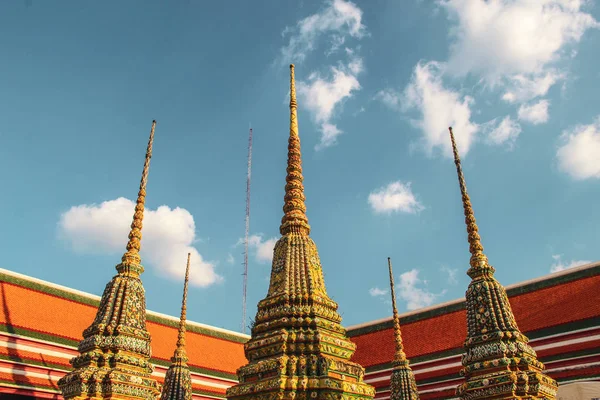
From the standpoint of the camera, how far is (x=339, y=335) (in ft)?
33.9

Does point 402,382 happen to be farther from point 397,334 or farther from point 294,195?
point 294,195

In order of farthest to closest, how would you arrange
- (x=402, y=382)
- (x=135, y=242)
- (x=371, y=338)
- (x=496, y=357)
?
(x=371, y=338), (x=402, y=382), (x=135, y=242), (x=496, y=357)

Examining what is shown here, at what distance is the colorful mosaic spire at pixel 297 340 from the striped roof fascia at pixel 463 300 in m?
17.7

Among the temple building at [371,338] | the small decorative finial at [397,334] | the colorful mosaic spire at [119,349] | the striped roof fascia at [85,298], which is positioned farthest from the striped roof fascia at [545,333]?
the colorful mosaic spire at [119,349]

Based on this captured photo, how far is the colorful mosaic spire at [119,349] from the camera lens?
34.4ft

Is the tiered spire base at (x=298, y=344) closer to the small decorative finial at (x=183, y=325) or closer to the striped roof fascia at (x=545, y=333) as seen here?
the small decorative finial at (x=183, y=325)

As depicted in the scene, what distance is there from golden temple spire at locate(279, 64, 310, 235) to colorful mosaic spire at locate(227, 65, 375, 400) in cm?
3

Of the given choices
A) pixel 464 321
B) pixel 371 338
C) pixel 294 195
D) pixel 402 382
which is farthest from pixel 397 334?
pixel 371 338

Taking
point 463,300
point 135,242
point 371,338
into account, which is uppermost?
point 463,300

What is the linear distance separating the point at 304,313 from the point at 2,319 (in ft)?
49.6

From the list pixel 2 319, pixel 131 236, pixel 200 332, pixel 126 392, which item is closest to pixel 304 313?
→ pixel 126 392

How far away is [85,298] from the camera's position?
24.4 meters

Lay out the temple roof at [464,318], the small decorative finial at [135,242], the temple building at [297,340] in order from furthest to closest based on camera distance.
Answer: the temple roof at [464,318]
the small decorative finial at [135,242]
the temple building at [297,340]

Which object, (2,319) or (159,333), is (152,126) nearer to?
(2,319)
